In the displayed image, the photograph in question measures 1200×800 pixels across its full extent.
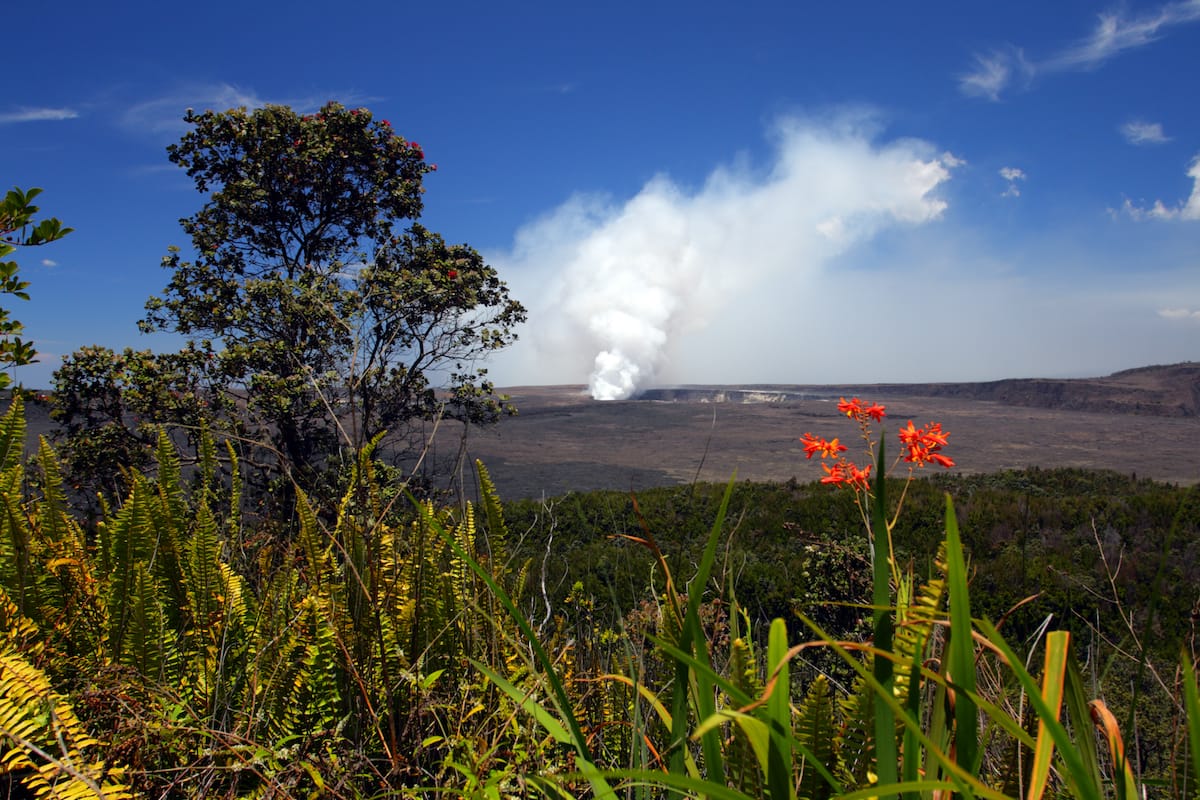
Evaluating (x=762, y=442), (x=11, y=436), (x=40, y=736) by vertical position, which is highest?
(x=11, y=436)

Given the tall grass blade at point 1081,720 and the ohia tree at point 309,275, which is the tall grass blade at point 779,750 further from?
the ohia tree at point 309,275

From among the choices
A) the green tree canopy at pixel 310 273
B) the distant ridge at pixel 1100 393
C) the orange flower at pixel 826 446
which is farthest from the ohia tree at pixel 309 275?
the distant ridge at pixel 1100 393

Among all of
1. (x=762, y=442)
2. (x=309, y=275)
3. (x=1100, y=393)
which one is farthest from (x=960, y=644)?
(x=1100, y=393)

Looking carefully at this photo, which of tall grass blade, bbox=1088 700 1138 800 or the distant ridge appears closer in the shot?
tall grass blade, bbox=1088 700 1138 800

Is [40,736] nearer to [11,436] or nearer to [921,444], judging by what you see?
[11,436]

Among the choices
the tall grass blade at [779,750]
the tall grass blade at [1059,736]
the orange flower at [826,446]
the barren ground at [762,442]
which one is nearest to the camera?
the tall grass blade at [1059,736]

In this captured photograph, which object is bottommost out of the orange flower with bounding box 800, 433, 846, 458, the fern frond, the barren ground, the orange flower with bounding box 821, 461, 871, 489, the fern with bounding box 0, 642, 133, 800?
the barren ground

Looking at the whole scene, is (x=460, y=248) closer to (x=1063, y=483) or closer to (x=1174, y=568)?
(x=1174, y=568)

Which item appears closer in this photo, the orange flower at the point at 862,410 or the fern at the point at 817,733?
the fern at the point at 817,733

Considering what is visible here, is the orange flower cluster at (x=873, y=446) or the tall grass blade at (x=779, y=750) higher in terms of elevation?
the orange flower cluster at (x=873, y=446)

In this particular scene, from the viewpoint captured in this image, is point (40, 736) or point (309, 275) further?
point (309, 275)

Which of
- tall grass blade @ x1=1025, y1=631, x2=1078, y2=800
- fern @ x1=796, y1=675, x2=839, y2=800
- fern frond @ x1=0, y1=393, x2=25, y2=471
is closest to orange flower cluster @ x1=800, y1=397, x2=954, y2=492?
fern @ x1=796, y1=675, x2=839, y2=800

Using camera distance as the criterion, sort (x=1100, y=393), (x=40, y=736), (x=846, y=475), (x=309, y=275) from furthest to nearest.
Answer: (x=1100, y=393)
(x=309, y=275)
(x=846, y=475)
(x=40, y=736)

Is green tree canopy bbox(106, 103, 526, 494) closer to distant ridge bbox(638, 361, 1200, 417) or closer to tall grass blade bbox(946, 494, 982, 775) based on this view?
tall grass blade bbox(946, 494, 982, 775)
